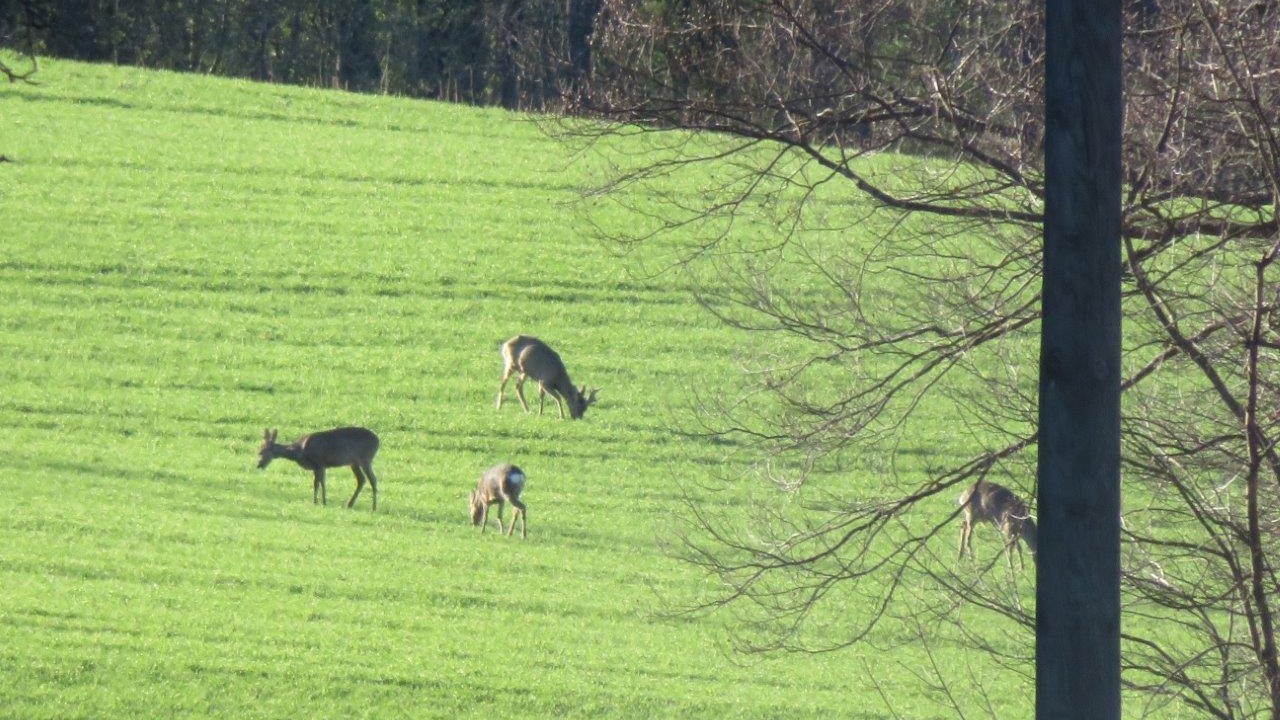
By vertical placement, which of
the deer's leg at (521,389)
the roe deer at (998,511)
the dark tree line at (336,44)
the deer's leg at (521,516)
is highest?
the dark tree line at (336,44)

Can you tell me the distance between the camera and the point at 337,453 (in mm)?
19203

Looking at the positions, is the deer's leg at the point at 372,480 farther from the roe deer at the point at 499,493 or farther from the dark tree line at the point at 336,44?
the dark tree line at the point at 336,44

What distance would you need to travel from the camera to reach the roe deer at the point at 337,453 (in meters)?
19.2

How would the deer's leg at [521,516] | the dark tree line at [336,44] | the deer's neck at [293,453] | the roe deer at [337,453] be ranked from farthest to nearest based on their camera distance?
the dark tree line at [336,44]
the deer's neck at [293,453]
the roe deer at [337,453]
the deer's leg at [521,516]

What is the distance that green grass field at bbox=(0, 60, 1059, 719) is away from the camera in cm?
1345

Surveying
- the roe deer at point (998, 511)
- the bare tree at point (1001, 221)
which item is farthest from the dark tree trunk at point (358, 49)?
the bare tree at point (1001, 221)

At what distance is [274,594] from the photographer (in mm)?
15195

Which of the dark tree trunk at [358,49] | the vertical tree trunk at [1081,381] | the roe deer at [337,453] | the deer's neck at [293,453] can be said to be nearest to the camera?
the vertical tree trunk at [1081,381]

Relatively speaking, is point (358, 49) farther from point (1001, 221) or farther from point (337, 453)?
point (1001, 221)

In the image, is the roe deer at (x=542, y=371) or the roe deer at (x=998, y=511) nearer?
the roe deer at (x=998, y=511)

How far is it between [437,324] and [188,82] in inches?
583

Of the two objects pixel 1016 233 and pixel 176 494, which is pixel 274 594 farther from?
pixel 1016 233

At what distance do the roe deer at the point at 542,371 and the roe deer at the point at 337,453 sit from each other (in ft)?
11.1

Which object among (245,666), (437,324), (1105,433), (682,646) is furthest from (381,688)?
(437,324)
